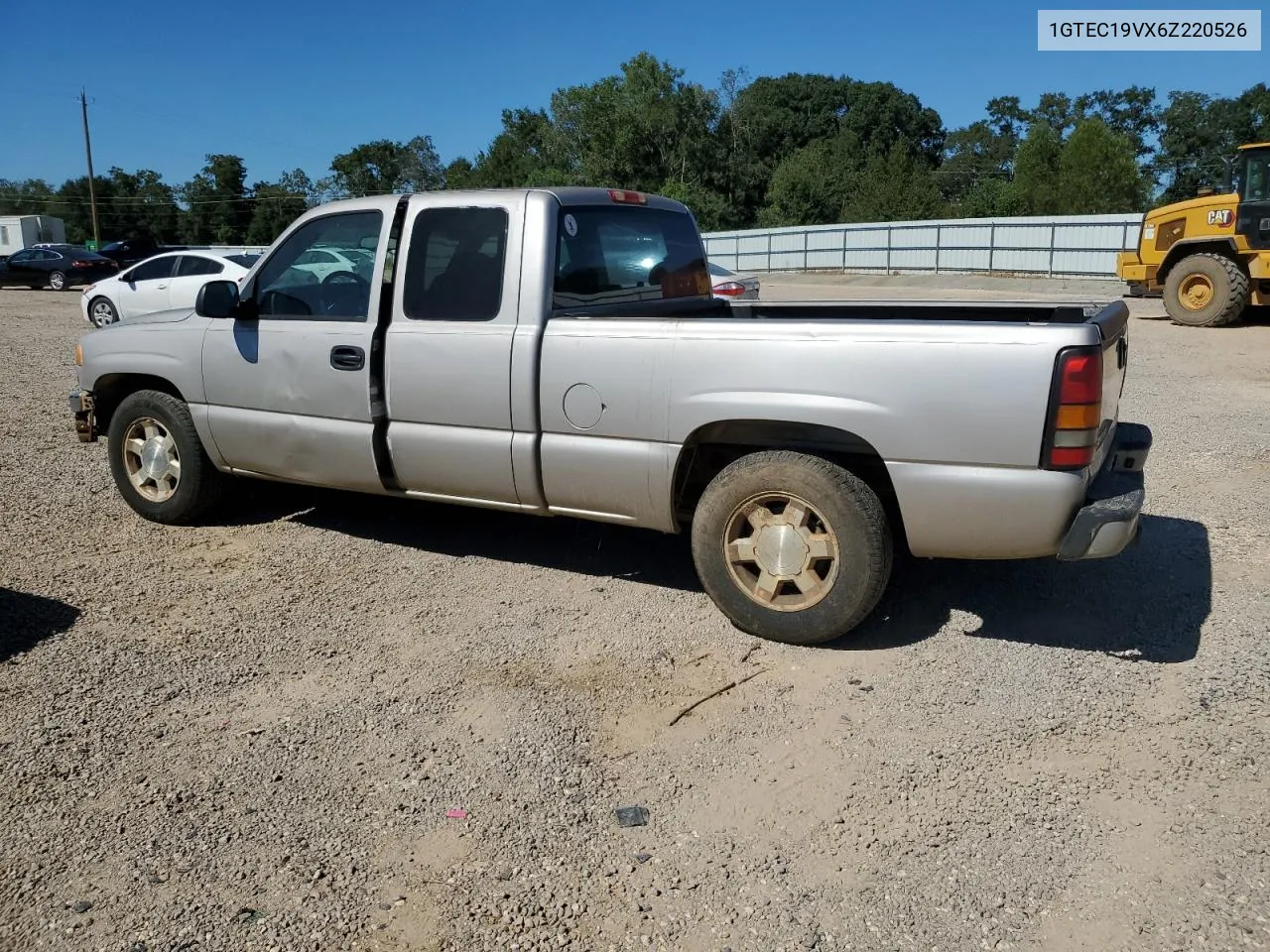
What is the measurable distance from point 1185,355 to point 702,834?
42.8 feet

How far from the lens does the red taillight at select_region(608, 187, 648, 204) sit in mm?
5480

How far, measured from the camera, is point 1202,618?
15.6 ft

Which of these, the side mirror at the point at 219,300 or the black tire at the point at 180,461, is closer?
the side mirror at the point at 219,300

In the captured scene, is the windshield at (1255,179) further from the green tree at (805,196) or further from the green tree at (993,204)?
the green tree at (805,196)

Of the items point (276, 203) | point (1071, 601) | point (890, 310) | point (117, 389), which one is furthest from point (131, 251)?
point (276, 203)

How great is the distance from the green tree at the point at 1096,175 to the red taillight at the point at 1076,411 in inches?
1879

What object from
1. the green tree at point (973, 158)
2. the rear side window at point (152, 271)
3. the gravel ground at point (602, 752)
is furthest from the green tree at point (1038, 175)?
the gravel ground at point (602, 752)

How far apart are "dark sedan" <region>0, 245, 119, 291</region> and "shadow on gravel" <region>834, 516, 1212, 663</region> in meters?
33.2

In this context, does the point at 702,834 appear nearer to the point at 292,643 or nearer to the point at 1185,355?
the point at 292,643

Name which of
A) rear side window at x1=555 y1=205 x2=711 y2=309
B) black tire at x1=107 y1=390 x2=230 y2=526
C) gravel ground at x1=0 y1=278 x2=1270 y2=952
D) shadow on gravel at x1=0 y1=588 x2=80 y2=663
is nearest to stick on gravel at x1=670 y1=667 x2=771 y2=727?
gravel ground at x1=0 y1=278 x2=1270 y2=952

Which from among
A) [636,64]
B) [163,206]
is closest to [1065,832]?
[636,64]

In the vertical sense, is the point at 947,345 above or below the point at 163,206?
below

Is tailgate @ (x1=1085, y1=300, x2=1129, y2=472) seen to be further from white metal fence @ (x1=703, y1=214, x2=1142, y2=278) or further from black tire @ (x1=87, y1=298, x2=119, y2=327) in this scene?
white metal fence @ (x1=703, y1=214, x2=1142, y2=278)

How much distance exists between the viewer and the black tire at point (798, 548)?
167 inches
